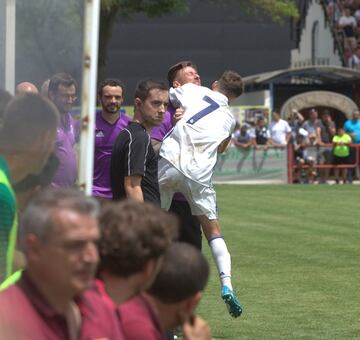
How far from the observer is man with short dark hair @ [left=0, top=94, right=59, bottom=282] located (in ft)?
17.0

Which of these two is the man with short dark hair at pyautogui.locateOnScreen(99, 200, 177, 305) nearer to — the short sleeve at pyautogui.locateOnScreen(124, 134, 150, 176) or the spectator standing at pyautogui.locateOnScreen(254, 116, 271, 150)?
the short sleeve at pyautogui.locateOnScreen(124, 134, 150, 176)

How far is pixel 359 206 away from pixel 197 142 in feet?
49.4

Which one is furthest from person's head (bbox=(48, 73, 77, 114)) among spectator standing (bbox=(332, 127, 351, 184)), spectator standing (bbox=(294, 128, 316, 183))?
spectator standing (bbox=(332, 127, 351, 184))

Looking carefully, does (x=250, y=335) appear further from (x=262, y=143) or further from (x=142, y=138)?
(x=262, y=143)

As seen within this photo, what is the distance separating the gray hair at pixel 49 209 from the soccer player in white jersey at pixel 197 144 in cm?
622

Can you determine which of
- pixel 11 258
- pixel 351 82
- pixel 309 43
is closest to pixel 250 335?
pixel 11 258

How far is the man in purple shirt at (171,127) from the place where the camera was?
10172 millimetres

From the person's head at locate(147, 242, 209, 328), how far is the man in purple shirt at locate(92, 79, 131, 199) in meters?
5.92

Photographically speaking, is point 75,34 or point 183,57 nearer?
point 75,34

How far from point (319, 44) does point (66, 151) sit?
48.9 m

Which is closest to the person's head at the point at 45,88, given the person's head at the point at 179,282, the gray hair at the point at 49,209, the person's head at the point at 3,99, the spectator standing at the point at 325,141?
the person's head at the point at 3,99

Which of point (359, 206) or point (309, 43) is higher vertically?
point (309, 43)

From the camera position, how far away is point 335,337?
988cm

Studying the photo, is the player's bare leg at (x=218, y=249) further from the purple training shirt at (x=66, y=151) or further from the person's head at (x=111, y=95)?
the purple training shirt at (x=66, y=151)
